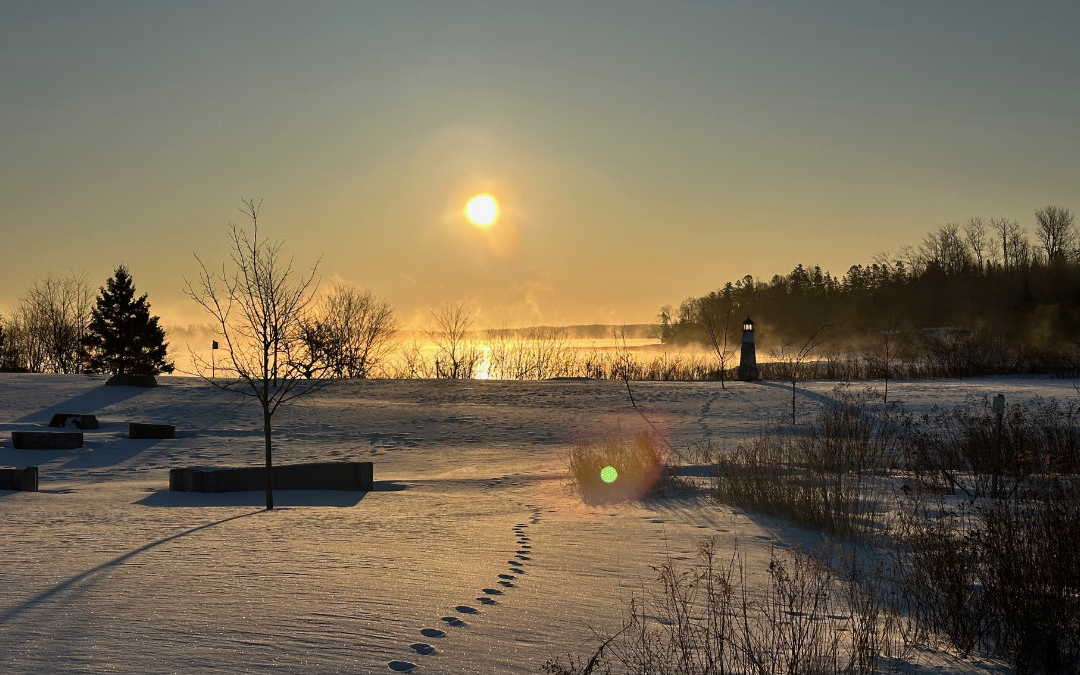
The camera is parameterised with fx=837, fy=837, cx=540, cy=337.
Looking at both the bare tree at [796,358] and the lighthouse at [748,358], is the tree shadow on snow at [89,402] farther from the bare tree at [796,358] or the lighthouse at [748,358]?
the lighthouse at [748,358]

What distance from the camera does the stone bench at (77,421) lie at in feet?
61.3

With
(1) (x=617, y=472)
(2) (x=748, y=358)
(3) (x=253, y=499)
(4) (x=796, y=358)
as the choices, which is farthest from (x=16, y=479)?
(4) (x=796, y=358)

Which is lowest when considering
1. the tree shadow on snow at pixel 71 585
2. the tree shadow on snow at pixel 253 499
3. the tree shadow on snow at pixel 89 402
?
the tree shadow on snow at pixel 253 499

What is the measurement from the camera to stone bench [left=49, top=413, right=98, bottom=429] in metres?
18.7

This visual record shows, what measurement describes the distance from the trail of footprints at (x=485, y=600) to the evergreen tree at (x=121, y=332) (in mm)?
46248

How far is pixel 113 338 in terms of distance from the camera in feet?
162

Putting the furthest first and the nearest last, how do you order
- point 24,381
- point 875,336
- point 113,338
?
point 875,336 < point 113,338 < point 24,381

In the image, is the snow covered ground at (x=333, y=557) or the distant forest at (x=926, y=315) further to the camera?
the distant forest at (x=926, y=315)

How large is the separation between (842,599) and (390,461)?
11010 mm

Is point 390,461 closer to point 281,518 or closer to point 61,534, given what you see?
point 281,518

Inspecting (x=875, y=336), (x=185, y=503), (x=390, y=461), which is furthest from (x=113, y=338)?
(x=875, y=336)

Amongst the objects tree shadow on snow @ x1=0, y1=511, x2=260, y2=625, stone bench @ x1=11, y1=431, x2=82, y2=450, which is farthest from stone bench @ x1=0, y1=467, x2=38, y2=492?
stone bench @ x1=11, y1=431, x2=82, y2=450

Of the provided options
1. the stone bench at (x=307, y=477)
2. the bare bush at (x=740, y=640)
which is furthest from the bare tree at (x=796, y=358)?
the bare bush at (x=740, y=640)

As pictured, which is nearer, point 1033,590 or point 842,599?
point 1033,590
